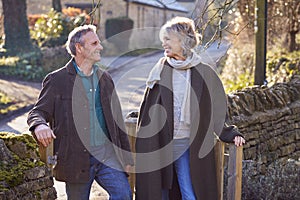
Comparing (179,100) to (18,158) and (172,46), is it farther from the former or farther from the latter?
(18,158)

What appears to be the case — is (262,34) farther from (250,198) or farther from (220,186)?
(220,186)

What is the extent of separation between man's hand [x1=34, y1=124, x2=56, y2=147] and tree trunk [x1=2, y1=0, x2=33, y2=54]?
1930 centimetres

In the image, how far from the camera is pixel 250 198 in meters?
6.59

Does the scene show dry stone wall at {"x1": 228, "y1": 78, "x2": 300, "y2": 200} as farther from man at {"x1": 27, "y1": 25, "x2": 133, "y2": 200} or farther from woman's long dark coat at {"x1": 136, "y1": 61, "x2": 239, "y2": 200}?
man at {"x1": 27, "y1": 25, "x2": 133, "y2": 200}

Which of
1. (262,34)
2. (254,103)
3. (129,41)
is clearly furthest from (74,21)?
(254,103)

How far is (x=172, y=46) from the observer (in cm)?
482

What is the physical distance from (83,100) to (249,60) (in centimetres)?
1196

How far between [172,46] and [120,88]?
46.2ft

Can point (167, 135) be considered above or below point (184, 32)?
below

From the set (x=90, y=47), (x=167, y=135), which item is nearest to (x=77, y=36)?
(x=90, y=47)

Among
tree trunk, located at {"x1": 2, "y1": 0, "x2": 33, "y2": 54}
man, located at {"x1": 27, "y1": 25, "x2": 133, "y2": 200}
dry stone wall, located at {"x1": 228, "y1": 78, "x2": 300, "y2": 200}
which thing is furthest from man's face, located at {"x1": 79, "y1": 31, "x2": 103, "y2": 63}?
tree trunk, located at {"x1": 2, "y1": 0, "x2": 33, "y2": 54}

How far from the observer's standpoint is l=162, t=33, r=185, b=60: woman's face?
189 inches

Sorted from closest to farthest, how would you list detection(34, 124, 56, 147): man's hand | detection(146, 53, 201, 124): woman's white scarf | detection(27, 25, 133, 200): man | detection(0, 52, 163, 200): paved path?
detection(34, 124, 56, 147): man's hand < detection(27, 25, 133, 200): man < detection(146, 53, 201, 124): woman's white scarf < detection(0, 52, 163, 200): paved path

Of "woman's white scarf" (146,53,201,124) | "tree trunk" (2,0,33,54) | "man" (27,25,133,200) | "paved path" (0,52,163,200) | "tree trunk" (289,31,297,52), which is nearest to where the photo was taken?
"man" (27,25,133,200)
